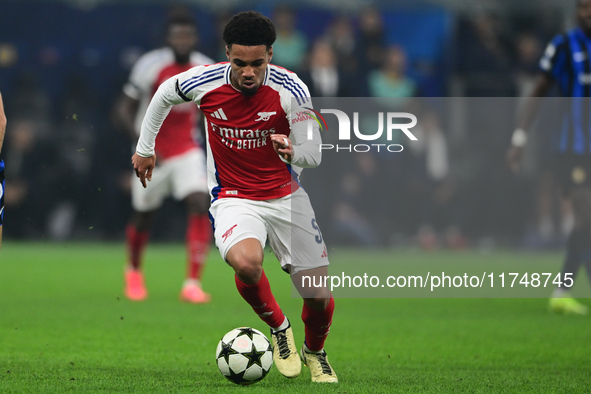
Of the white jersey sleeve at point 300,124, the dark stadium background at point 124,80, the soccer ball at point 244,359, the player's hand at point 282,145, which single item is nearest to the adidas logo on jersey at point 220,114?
the white jersey sleeve at point 300,124

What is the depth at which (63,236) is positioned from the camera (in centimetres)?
1488

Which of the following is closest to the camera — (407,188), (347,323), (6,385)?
(6,385)

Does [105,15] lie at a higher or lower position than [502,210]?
higher

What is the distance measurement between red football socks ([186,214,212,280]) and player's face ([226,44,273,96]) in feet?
13.2

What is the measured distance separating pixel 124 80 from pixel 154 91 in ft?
19.8

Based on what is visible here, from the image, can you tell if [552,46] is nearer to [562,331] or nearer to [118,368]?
[562,331]

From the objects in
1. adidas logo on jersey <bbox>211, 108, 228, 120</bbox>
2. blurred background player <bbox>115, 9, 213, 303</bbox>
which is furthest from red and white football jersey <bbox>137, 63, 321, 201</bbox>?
blurred background player <bbox>115, 9, 213, 303</bbox>

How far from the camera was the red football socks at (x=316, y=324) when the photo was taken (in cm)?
495

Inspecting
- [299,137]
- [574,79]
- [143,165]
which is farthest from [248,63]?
[574,79]

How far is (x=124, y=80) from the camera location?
15.0 metres

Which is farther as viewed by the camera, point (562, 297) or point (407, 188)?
point (407, 188)

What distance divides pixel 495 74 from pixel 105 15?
6.66 meters

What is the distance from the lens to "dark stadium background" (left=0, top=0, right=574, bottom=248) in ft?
46.6

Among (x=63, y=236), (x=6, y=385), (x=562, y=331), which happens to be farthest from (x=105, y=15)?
(x=6, y=385)
